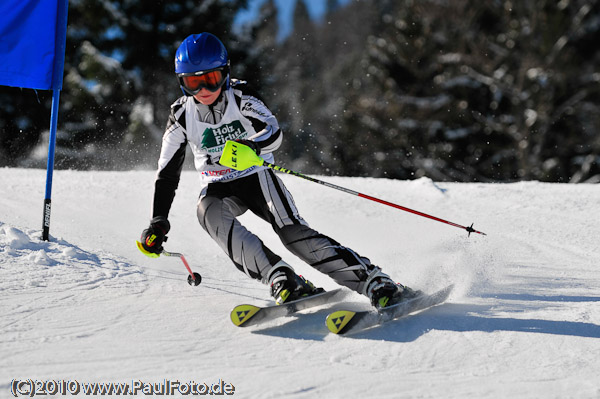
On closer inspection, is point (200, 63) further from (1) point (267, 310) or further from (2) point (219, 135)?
(1) point (267, 310)

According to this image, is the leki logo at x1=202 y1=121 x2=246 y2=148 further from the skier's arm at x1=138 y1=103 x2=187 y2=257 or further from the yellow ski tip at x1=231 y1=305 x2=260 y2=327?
the yellow ski tip at x1=231 y1=305 x2=260 y2=327

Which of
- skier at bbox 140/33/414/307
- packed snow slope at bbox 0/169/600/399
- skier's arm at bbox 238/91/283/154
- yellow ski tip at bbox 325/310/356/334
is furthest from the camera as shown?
skier's arm at bbox 238/91/283/154

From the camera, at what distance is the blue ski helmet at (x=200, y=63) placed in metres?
3.31

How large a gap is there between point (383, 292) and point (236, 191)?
1091mm

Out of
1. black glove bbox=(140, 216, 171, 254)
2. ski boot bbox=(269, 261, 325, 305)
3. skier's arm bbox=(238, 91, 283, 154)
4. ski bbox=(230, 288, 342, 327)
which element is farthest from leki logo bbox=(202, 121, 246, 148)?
ski bbox=(230, 288, 342, 327)

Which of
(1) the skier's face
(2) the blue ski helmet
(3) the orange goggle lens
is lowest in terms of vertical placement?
(1) the skier's face

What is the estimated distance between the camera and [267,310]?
2.93 meters

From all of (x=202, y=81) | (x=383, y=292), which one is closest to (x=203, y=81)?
(x=202, y=81)

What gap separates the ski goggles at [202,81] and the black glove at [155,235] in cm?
75

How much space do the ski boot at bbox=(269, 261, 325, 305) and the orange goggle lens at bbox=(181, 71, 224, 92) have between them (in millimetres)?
1060

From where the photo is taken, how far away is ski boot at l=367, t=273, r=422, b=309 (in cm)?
307

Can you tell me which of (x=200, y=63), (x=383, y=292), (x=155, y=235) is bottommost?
(x=383, y=292)

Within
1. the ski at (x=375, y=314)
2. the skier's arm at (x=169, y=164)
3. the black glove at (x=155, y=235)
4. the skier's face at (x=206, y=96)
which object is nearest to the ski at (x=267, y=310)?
the ski at (x=375, y=314)

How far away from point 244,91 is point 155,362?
1775 millimetres
